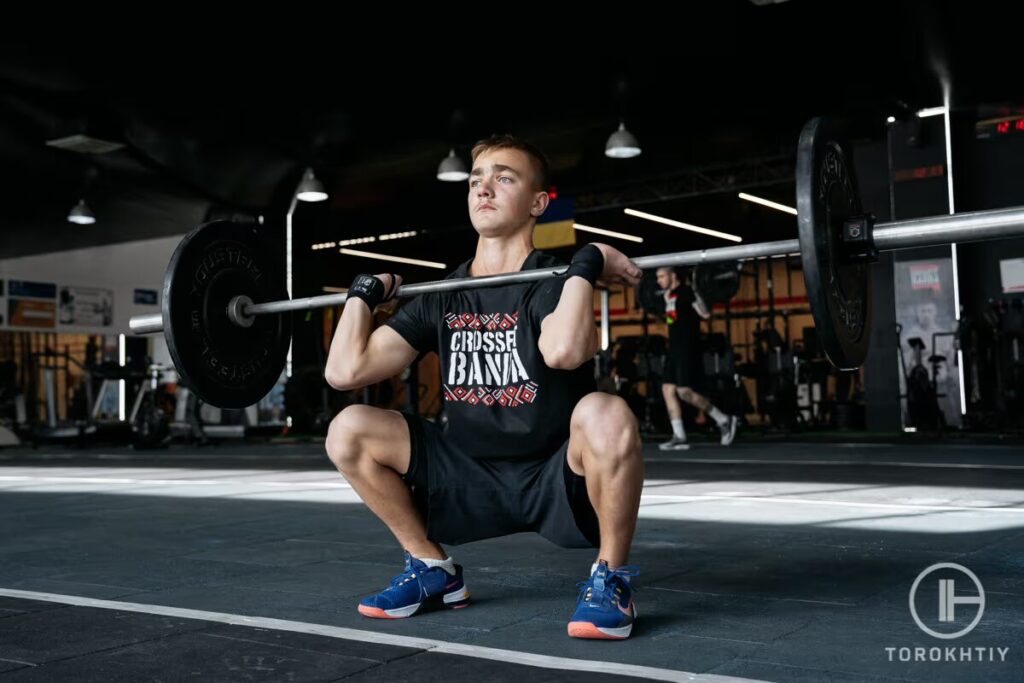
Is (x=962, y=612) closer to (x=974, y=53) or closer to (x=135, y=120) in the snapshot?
(x=974, y=53)

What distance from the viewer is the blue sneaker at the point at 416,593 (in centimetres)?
179

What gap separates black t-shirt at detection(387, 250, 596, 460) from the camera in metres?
1.78

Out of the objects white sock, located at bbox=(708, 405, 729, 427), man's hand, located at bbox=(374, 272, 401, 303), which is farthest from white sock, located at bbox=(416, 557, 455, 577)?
white sock, located at bbox=(708, 405, 729, 427)

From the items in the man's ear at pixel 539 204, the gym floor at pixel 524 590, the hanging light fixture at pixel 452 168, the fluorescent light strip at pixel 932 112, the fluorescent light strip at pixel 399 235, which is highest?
the fluorescent light strip at pixel 932 112

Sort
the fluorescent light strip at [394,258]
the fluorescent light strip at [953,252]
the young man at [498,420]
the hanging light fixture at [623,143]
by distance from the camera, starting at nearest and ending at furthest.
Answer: the young man at [498,420] → the hanging light fixture at [623,143] → the fluorescent light strip at [953,252] → the fluorescent light strip at [394,258]

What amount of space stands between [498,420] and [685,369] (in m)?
4.94

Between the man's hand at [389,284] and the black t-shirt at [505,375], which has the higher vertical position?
the man's hand at [389,284]

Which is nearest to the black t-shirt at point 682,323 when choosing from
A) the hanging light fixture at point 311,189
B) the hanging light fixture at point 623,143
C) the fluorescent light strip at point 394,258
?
the hanging light fixture at point 623,143

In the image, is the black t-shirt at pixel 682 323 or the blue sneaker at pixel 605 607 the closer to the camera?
the blue sneaker at pixel 605 607

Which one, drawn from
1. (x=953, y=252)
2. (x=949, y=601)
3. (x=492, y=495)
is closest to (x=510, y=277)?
(x=492, y=495)

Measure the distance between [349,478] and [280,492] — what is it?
8.99 ft

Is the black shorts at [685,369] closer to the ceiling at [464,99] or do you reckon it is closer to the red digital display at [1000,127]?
the ceiling at [464,99]

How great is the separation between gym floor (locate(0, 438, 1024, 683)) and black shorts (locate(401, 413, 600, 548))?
0.16m

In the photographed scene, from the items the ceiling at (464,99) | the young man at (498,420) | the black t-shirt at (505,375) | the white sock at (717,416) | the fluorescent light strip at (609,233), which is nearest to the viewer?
the young man at (498,420)
